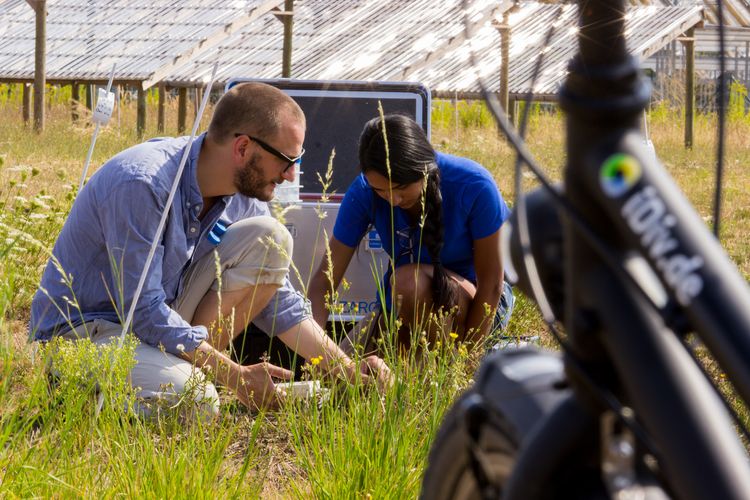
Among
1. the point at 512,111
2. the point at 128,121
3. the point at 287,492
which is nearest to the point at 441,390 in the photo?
the point at 287,492

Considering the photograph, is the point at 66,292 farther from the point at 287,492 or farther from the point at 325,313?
the point at 287,492

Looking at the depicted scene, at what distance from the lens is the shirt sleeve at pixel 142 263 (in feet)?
10.00

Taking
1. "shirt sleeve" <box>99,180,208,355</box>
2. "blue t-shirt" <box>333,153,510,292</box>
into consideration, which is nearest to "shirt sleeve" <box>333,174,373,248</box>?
"blue t-shirt" <box>333,153,510,292</box>

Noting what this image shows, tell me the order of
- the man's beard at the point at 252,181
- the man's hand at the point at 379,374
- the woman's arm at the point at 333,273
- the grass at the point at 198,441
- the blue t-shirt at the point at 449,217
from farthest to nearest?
the woman's arm at the point at 333,273, the blue t-shirt at the point at 449,217, the man's beard at the point at 252,181, the man's hand at the point at 379,374, the grass at the point at 198,441

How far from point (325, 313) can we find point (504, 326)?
2.15ft

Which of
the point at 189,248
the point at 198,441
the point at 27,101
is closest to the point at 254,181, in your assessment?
the point at 189,248

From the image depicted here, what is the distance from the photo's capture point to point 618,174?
81 cm

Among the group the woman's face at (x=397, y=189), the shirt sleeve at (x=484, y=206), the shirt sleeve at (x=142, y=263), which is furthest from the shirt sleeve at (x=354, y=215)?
the shirt sleeve at (x=142, y=263)

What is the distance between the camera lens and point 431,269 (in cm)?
381

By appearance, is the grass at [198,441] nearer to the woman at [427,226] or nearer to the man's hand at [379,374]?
the man's hand at [379,374]

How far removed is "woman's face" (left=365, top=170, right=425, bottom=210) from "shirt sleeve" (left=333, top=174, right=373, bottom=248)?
22 centimetres

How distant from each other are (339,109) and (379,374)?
100.0 inches

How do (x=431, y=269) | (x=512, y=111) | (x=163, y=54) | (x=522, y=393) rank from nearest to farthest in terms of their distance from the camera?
(x=522, y=393) → (x=431, y=269) → (x=163, y=54) → (x=512, y=111)

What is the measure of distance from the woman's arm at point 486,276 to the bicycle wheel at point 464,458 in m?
2.59
